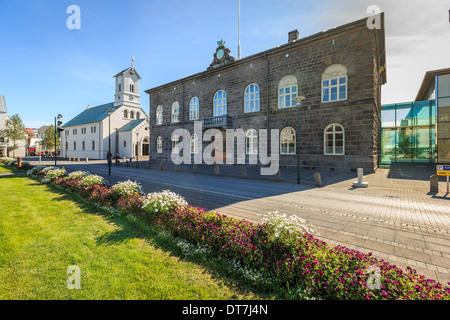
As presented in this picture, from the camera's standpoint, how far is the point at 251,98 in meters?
22.7

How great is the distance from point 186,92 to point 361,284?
2969 centimetres

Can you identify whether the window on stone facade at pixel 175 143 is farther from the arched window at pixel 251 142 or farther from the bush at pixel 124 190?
the bush at pixel 124 190

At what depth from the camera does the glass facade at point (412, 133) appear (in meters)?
26.3

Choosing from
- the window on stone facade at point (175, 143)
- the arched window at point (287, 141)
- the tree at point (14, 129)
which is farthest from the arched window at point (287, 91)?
the tree at point (14, 129)

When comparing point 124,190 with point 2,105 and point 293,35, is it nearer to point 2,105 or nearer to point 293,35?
point 293,35

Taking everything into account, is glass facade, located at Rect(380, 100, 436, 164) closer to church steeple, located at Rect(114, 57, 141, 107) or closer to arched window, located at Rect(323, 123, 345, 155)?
arched window, located at Rect(323, 123, 345, 155)

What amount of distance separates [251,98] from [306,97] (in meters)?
6.08

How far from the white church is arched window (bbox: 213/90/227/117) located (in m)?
23.2

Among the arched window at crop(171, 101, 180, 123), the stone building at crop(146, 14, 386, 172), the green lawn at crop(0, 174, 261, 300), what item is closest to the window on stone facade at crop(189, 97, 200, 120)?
the stone building at crop(146, 14, 386, 172)

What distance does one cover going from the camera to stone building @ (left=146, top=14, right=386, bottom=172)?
16.3 meters

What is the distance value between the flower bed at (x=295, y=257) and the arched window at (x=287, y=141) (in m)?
16.3
